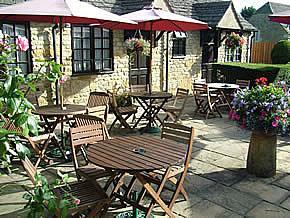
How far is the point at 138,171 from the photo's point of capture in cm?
273

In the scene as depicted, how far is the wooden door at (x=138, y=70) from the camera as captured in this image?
33.3 feet

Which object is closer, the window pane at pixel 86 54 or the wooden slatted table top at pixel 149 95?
the wooden slatted table top at pixel 149 95

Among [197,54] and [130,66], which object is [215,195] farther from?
[197,54]

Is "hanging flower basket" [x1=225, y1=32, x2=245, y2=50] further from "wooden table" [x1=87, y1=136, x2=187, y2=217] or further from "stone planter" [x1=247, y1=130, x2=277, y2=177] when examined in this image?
"wooden table" [x1=87, y1=136, x2=187, y2=217]

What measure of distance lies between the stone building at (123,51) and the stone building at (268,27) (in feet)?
54.1

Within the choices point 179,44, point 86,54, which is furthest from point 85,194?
point 179,44

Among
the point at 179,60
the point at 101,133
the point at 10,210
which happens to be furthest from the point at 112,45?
the point at 10,210

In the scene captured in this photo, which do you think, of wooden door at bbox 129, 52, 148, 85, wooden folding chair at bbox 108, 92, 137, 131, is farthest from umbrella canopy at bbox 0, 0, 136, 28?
wooden door at bbox 129, 52, 148, 85

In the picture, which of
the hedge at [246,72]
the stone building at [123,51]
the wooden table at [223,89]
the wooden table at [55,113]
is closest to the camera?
the wooden table at [55,113]

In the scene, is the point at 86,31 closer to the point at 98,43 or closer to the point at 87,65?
the point at 98,43

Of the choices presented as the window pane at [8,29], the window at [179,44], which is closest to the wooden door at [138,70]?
the window at [179,44]

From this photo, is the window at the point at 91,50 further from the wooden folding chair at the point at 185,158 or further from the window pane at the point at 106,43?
the wooden folding chair at the point at 185,158

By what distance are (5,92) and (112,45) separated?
7893mm

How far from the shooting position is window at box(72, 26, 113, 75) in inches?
341
